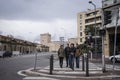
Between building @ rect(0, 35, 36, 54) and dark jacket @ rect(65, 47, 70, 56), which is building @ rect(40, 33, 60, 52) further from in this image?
dark jacket @ rect(65, 47, 70, 56)

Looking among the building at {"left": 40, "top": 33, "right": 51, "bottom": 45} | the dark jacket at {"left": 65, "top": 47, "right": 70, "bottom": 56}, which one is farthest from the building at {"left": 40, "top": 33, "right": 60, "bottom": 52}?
the dark jacket at {"left": 65, "top": 47, "right": 70, "bottom": 56}

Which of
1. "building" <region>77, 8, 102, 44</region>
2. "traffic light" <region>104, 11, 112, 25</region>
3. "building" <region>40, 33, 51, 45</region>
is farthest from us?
"building" <region>40, 33, 51, 45</region>

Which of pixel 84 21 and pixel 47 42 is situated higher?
pixel 84 21

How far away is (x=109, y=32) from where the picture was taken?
49.2m

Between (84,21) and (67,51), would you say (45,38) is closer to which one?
(84,21)

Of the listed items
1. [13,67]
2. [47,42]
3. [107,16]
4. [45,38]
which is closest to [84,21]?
[45,38]

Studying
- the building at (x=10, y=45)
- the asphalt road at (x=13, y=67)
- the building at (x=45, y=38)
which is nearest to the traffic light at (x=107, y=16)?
the asphalt road at (x=13, y=67)

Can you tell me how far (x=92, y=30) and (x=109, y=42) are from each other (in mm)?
30255

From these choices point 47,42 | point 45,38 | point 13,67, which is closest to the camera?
point 13,67

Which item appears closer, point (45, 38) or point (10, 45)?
point (10, 45)

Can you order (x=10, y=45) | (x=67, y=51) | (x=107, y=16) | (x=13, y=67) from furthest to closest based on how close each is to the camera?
1. (x=10, y=45)
2. (x=13, y=67)
3. (x=67, y=51)
4. (x=107, y=16)

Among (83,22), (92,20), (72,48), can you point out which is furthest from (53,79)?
(83,22)

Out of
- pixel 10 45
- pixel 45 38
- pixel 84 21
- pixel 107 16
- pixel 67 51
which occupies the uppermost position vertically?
pixel 84 21

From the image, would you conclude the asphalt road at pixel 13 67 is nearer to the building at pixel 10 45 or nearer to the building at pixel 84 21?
the building at pixel 10 45
